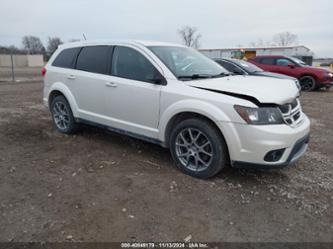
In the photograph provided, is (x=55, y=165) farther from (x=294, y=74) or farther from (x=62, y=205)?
(x=294, y=74)

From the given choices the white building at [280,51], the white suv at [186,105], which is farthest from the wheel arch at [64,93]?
the white building at [280,51]

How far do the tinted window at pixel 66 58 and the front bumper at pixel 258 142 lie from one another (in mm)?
3174

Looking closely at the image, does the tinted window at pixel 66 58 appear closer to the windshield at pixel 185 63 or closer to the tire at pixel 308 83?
the windshield at pixel 185 63

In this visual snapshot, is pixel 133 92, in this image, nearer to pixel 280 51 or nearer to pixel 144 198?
pixel 144 198

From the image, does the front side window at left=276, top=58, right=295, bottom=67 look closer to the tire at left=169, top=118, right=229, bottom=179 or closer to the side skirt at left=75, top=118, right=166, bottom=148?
the side skirt at left=75, top=118, right=166, bottom=148

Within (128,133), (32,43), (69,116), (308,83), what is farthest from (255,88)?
(32,43)

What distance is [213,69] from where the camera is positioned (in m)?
4.47

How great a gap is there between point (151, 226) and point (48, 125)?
4.36 metres

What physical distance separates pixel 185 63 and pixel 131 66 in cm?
79

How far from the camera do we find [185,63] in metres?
4.28

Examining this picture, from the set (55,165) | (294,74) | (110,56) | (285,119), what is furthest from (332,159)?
(294,74)

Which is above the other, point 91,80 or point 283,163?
point 91,80

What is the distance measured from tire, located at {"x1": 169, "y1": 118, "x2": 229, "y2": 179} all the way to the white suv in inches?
0.5

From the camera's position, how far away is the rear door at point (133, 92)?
4.00 meters
